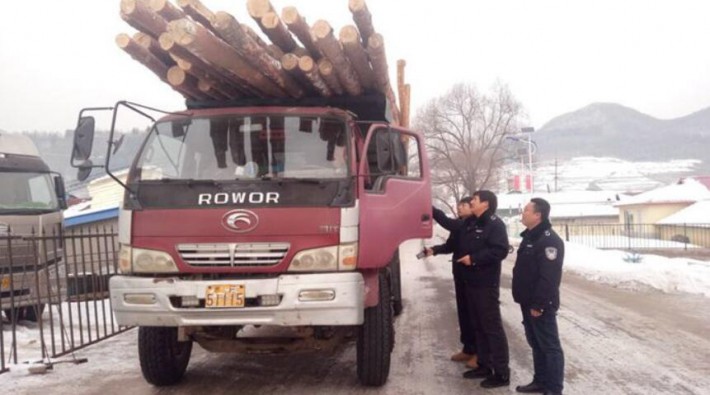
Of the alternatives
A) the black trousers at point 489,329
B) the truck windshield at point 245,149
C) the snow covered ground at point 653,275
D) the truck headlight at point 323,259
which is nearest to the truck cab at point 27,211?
the truck windshield at point 245,149

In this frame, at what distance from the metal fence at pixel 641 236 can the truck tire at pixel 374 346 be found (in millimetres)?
26709

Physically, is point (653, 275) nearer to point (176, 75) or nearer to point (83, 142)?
point (176, 75)

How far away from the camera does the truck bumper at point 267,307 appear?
15.3ft

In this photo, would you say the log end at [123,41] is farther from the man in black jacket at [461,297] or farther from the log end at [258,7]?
the man in black jacket at [461,297]

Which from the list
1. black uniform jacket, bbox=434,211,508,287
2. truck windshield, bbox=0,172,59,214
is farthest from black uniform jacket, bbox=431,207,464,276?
truck windshield, bbox=0,172,59,214

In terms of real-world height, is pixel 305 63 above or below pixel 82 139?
above

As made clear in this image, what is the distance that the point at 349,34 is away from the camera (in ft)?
17.6

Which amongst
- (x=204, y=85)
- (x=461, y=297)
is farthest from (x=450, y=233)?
(x=204, y=85)

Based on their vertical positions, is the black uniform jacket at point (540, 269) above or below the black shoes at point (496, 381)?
above

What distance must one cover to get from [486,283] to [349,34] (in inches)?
102

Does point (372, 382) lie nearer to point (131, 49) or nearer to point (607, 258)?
point (131, 49)

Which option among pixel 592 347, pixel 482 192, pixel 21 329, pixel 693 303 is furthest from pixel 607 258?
pixel 21 329

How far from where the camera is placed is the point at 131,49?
17.7 ft

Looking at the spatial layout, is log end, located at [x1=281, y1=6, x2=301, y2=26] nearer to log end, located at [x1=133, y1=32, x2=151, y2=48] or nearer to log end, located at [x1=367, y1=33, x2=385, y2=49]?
log end, located at [x1=367, y1=33, x2=385, y2=49]
